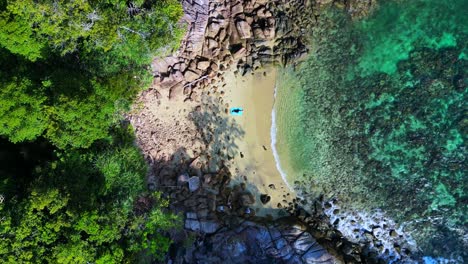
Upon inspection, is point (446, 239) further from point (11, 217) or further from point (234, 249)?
point (11, 217)

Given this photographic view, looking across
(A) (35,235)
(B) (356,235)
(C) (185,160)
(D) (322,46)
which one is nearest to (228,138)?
(C) (185,160)

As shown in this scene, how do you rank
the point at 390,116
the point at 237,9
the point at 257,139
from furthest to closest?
the point at 257,139, the point at 390,116, the point at 237,9

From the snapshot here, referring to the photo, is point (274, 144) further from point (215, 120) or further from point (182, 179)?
point (182, 179)

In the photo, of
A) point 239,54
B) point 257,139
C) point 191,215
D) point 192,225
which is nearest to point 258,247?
point 192,225

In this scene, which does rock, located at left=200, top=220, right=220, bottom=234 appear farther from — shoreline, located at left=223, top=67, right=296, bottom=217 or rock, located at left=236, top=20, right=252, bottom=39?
rock, located at left=236, top=20, right=252, bottom=39

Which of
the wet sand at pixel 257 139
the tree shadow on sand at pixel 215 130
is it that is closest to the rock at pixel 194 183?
the tree shadow on sand at pixel 215 130

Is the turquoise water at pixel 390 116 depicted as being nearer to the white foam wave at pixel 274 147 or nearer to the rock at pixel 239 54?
the white foam wave at pixel 274 147

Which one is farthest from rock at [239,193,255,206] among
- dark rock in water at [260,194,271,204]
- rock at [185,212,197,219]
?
rock at [185,212,197,219]
